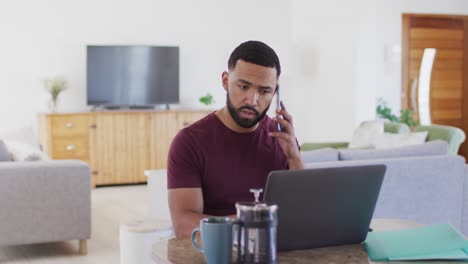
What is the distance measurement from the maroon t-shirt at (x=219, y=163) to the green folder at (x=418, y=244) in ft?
1.64

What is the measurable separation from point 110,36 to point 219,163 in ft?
21.1

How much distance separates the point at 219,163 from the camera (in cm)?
237

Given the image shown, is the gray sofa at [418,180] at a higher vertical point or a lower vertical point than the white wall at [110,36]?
lower

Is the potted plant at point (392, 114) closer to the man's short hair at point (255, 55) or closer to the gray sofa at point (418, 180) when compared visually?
the gray sofa at point (418, 180)

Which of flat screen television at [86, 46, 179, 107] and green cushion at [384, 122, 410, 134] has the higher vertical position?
flat screen television at [86, 46, 179, 107]

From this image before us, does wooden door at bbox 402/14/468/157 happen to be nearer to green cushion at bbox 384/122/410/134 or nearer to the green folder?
green cushion at bbox 384/122/410/134

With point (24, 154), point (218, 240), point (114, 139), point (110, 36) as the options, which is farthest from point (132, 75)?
point (218, 240)

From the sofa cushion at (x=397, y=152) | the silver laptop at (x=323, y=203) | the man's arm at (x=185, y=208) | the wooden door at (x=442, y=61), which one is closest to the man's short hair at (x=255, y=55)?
the man's arm at (x=185, y=208)

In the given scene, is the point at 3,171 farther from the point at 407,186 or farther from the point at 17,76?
the point at 17,76

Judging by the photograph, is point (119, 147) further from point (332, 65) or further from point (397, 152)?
point (397, 152)

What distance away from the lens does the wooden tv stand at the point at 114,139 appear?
8008mm

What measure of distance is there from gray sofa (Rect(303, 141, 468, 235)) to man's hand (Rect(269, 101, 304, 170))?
6.35 feet

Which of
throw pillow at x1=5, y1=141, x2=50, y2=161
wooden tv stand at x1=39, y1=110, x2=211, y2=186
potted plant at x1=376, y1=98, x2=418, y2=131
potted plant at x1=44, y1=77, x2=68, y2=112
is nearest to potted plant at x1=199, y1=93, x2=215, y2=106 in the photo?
wooden tv stand at x1=39, y1=110, x2=211, y2=186

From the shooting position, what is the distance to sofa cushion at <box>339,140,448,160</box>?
4.60 metres
